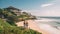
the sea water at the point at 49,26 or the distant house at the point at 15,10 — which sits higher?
the distant house at the point at 15,10

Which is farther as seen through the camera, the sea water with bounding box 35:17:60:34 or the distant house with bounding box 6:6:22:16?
the sea water with bounding box 35:17:60:34

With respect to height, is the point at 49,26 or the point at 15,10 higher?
the point at 15,10

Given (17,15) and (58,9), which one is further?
(58,9)

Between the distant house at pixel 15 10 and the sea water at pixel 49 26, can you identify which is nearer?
the distant house at pixel 15 10

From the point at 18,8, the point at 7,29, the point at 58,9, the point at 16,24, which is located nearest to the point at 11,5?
the point at 18,8

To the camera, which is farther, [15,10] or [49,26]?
[49,26]

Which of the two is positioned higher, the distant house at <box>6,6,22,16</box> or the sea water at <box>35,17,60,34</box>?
the distant house at <box>6,6,22,16</box>

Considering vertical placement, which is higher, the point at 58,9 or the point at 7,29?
the point at 58,9

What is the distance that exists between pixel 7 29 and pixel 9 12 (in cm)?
86

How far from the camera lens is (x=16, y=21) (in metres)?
4.20

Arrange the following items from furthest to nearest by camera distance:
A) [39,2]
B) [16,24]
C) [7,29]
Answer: [39,2] < [16,24] < [7,29]

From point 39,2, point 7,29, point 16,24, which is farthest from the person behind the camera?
point 39,2

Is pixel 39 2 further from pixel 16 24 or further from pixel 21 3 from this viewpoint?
Answer: pixel 16 24

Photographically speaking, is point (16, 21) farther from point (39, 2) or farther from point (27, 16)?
point (39, 2)
